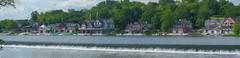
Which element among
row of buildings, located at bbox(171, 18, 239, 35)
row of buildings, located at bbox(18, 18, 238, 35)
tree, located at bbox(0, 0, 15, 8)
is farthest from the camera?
row of buildings, located at bbox(18, 18, 238, 35)

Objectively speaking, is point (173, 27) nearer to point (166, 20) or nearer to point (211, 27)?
point (166, 20)

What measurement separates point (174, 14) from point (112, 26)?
17.8 m

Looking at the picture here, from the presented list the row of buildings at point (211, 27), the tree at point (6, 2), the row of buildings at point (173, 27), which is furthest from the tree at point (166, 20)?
the tree at point (6, 2)

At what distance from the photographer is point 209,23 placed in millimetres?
171250

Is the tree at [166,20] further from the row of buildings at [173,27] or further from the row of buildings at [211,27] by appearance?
the row of buildings at [211,27]

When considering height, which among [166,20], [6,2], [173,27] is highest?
[6,2]

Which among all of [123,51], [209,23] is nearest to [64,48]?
[123,51]

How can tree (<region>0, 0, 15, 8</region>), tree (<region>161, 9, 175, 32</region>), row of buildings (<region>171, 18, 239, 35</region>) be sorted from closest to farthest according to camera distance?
tree (<region>0, 0, 15, 8</region>)
row of buildings (<region>171, 18, 239, 35</region>)
tree (<region>161, 9, 175, 32</region>)

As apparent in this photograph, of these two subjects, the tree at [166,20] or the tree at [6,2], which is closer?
the tree at [6,2]

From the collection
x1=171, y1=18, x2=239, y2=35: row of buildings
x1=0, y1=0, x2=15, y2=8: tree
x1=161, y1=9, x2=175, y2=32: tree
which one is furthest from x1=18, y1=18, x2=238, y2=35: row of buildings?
x1=0, y1=0, x2=15, y2=8: tree

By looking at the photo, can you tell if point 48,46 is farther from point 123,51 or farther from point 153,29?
point 153,29

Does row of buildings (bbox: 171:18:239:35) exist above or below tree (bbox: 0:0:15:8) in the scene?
below

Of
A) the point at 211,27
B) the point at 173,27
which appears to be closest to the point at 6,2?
the point at 211,27

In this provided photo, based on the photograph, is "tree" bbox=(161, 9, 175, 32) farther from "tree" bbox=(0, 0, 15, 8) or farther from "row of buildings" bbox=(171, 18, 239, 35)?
"tree" bbox=(0, 0, 15, 8)
